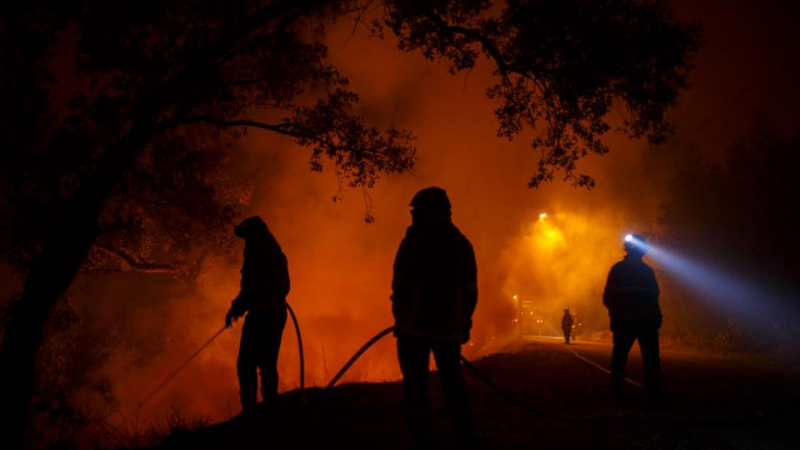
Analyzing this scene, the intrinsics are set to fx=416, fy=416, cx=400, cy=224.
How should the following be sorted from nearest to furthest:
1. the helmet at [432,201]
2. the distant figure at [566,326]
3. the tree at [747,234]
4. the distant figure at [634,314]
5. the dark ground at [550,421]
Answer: the helmet at [432,201], the dark ground at [550,421], the distant figure at [634,314], the tree at [747,234], the distant figure at [566,326]

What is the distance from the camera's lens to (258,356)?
4816mm

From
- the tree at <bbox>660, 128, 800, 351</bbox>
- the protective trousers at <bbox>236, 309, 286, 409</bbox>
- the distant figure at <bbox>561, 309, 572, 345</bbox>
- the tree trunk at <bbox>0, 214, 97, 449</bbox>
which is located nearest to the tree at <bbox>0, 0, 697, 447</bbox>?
the tree trunk at <bbox>0, 214, 97, 449</bbox>

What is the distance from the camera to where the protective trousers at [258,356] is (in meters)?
4.76

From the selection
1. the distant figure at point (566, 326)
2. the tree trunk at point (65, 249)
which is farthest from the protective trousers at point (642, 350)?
the distant figure at point (566, 326)

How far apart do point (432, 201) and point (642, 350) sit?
12.3 ft

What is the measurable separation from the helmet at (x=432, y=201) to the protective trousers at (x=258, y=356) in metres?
2.50

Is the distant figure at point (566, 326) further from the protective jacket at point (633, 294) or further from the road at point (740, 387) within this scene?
the protective jacket at point (633, 294)

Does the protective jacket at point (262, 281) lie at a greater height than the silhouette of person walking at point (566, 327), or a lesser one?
greater

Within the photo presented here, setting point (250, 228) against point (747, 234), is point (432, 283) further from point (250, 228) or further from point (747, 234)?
point (747, 234)

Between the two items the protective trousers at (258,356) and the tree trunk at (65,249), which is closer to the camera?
the protective trousers at (258,356)

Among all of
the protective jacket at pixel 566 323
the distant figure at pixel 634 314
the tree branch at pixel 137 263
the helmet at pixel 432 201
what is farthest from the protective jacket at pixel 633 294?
the protective jacket at pixel 566 323

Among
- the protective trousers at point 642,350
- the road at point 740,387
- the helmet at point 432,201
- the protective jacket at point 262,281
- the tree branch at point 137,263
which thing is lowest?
the road at point 740,387

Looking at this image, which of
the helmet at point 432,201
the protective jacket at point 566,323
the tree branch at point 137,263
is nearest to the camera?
the helmet at point 432,201

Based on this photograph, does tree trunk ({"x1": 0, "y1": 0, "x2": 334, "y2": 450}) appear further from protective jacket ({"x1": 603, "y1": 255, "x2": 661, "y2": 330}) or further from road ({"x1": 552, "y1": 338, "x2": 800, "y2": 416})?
road ({"x1": 552, "y1": 338, "x2": 800, "y2": 416})
